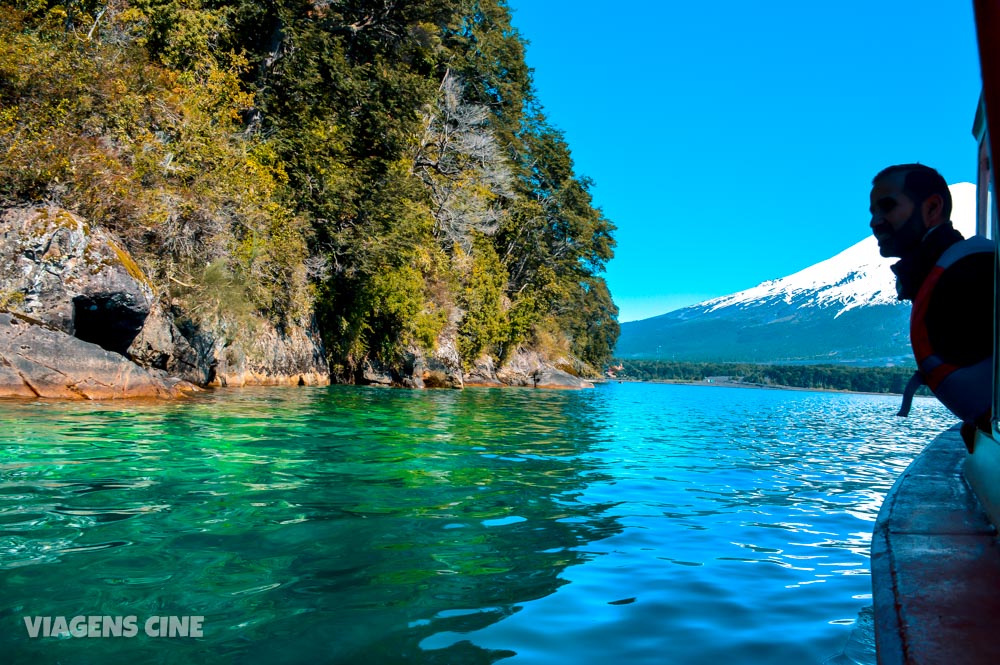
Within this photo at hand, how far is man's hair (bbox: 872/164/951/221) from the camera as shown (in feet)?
Result: 9.54

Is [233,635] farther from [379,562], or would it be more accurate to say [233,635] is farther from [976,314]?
[976,314]

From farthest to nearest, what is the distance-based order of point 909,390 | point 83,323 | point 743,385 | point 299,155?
point 743,385
point 299,155
point 83,323
point 909,390

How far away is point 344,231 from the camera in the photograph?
87.2 ft

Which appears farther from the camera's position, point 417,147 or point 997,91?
point 417,147

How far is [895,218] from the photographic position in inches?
116

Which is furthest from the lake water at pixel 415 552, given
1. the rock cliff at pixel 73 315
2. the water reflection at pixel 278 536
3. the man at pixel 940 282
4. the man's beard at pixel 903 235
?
the rock cliff at pixel 73 315

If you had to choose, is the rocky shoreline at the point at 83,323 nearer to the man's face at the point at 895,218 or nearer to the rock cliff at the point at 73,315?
the rock cliff at the point at 73,315

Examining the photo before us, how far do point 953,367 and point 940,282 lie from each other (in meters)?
0.37

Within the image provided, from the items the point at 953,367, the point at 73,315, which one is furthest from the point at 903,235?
the point at 73,315

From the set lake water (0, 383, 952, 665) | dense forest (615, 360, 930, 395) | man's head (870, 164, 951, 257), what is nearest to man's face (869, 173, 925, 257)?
man's head (870, 164, 951, 257)

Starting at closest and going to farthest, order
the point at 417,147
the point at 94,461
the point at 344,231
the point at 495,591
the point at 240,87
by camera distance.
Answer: the point at 495,591 → the point at 94,461 → the point at 240,87 → the point at 344,231 → the point at 417,147

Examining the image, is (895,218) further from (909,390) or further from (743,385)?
(743,385)

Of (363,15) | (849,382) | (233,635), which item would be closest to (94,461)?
(233,635)

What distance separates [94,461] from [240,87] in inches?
820
